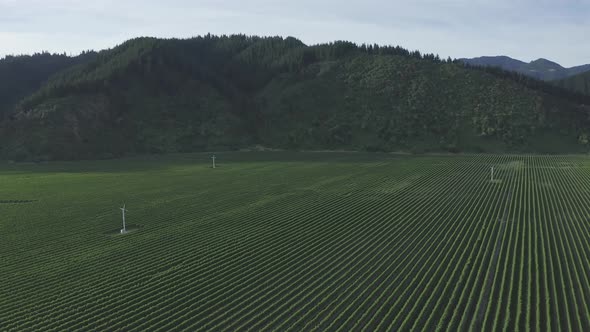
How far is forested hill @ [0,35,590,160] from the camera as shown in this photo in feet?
381

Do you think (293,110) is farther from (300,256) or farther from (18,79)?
(18,79)

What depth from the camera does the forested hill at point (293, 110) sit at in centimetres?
11612

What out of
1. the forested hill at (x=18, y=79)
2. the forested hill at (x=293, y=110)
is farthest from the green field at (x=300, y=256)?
the forested hill at (x=18, y=79)

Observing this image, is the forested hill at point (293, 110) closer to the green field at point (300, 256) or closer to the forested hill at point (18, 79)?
the forested hill at point (18, 79)

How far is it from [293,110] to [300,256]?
115 meters

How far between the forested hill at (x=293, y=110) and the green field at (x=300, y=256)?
53.4m

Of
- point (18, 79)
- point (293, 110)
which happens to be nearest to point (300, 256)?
point (293, 110)

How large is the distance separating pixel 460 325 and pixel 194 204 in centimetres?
3778

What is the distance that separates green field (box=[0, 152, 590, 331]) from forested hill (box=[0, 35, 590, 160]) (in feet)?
175

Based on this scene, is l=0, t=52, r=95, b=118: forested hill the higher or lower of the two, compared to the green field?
higher

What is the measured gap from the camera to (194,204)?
53.6 metres

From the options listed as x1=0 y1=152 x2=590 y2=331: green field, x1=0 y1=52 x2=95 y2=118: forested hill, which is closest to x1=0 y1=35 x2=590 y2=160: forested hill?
x1=0 y1=52 x2=95 y2=118: forested hill

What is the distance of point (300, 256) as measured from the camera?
3338 cm

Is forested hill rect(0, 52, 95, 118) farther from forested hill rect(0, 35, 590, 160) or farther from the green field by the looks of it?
the green field
